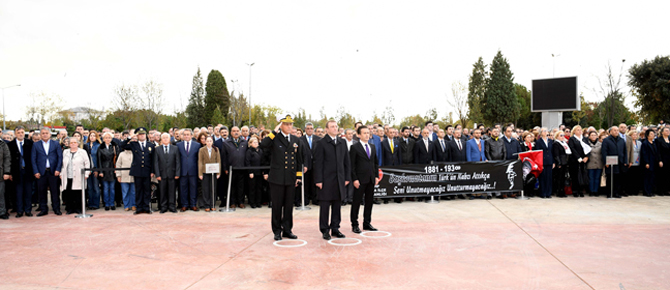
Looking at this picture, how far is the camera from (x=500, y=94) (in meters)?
54.6

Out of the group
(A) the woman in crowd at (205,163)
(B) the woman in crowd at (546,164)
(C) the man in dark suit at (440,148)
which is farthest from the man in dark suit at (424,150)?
(A) the woman in crowd at (205,163)

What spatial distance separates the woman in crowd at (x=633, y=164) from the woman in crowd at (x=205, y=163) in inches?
448

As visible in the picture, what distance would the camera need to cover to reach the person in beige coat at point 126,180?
10.2 meters

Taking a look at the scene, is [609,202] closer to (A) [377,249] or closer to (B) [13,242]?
(A) [377,249]

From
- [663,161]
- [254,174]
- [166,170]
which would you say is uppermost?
[663,161]

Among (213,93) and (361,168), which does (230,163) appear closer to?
(361,168)

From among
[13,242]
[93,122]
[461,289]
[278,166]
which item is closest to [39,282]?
[13,242]

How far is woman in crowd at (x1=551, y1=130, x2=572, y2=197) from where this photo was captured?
11.6 metres

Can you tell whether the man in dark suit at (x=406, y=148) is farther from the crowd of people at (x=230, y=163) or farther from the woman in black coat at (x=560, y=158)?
the woman in black coat at (x=560, y=158)

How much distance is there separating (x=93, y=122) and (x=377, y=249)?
50241mm

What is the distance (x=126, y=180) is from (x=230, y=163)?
2.59 metres

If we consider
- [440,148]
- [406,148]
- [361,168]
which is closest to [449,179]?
[440,148]

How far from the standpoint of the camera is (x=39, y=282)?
4.80m

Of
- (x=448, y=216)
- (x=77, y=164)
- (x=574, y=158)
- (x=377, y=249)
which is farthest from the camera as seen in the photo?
(x=574, y=158)
